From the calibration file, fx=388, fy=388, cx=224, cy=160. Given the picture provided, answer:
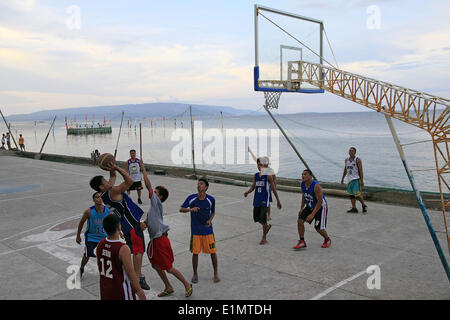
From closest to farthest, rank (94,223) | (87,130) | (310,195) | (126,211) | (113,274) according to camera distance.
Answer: (113,274) < (126,211) < (94,223) < (310,195) < (87,130)

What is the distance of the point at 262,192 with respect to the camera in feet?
27.8

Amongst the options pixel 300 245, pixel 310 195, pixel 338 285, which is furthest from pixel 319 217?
pixel 338 285

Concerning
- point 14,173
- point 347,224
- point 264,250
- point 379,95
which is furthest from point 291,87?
point 14,173

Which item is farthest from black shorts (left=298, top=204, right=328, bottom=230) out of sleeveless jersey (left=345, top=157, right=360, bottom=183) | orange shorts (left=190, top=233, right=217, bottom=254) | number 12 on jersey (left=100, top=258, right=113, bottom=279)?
number 12 on jersey (left=100, top=258, right=113, bottom=279)

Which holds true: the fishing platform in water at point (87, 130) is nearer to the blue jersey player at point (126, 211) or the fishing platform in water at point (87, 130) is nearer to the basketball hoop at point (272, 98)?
the basketball hoop at point (272, 98)

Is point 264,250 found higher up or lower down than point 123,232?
lower down

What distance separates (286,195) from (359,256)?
6.71m

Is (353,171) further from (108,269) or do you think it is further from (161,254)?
(108,269)

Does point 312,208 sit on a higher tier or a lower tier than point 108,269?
lower

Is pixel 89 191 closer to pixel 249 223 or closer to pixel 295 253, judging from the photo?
pixel 249 223

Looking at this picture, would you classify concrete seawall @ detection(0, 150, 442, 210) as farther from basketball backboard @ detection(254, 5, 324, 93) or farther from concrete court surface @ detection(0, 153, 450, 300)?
basketball backboard @ detection(254, 5, 324, 93)

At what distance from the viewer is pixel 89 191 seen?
15.6 metres

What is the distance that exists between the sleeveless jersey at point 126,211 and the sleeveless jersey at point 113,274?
5.30 feet

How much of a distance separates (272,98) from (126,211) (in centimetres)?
1252
